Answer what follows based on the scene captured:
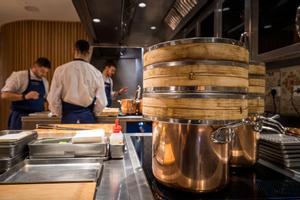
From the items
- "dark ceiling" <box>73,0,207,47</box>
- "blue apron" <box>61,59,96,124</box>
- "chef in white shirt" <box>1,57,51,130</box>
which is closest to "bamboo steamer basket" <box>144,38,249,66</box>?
"dark ceiling" <box>73,0,207,47</box>

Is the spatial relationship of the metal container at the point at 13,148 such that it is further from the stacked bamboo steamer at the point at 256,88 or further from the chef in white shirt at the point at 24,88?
the chef in white shirt at the point at 24,88

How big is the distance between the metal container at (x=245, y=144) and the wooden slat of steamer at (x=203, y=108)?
192 millimetres

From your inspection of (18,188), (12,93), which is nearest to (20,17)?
(12,93)

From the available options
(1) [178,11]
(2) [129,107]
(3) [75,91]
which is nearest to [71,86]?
(3) [75,91]

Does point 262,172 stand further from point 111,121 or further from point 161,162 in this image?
point 111,121

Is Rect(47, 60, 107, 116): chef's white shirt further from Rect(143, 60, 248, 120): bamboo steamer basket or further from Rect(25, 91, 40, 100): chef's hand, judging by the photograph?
Rect(143, 60, 248, 120): bamboo steamer basket

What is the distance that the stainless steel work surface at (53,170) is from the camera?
74cm

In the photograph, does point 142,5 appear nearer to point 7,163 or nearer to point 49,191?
point 7,163

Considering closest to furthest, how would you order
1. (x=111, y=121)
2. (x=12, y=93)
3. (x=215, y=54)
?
(x=215, y=54) < (x=111, y=121) < (x=12, y=93)

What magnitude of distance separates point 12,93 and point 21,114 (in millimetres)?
311

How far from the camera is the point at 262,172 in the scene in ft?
2.52

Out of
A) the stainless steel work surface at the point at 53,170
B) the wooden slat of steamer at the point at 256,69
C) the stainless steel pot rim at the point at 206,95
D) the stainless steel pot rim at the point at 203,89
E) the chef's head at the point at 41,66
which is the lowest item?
the stainless steel work surface at the point at 53,170

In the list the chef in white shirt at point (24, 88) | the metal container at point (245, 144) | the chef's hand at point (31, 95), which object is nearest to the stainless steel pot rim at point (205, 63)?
the metal container at point (245, 144)

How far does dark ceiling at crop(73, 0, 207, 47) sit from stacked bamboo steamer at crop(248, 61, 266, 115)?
1633mm
